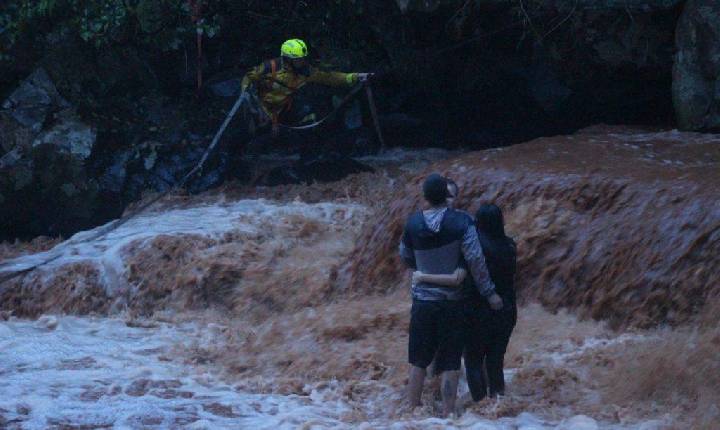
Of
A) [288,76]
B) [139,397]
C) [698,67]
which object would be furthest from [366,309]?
[698,67]

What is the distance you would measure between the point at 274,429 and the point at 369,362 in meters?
1.26

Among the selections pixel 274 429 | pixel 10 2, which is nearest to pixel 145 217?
pixel 10 2

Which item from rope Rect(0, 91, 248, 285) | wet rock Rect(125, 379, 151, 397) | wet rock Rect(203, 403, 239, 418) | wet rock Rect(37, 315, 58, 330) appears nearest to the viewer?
wet rock Rect(203, 403, 239, 418)

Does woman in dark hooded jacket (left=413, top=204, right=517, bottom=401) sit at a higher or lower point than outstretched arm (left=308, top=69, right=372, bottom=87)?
lower

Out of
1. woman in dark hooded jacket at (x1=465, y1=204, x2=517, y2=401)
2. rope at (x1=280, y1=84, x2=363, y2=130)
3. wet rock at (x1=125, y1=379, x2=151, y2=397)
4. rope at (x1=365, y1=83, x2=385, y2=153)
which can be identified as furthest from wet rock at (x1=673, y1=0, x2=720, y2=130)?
wet rock at (x1=125, y1=379, x2=151, y2=397)

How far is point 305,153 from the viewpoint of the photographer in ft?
44.9

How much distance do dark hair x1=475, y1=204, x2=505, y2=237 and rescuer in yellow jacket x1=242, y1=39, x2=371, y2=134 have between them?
619 cm

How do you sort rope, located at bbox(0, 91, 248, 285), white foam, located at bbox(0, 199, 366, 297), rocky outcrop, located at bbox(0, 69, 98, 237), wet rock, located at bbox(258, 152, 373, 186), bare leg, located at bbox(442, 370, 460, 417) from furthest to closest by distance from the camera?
rocky outcrop, located at bbox(0, 69, 98, 237) < wet rock, located at bbox(258, 152, 373, 186) < white foam, located at bbox(0, 199, 366, 297) < rope, located at bbox(0, 91, 248, 285) < bare leg, located at bbox(442, 370, 460, 417)

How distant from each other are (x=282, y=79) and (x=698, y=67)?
4.80 m

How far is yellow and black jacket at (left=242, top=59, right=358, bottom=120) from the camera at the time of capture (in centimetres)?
1148

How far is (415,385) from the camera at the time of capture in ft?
19.0

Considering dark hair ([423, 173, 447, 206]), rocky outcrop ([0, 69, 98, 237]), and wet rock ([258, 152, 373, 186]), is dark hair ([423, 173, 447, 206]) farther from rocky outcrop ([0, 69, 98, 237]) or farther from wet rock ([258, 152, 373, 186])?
rocky outcrop ([0, 69, 98, 237])

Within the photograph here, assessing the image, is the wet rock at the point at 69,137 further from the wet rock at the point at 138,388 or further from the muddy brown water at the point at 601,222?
the wet rock at the point at 138,388

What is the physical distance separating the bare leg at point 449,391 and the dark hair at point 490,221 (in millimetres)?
865
